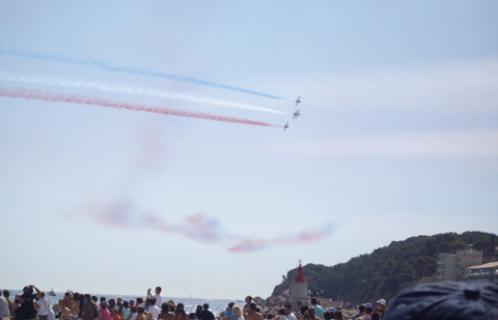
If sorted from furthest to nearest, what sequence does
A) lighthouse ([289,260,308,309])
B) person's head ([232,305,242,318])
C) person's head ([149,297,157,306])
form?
lighthouse ([289,260,308,309])
person's head ([149,297,157,306])
person's head ([232,305,242,318])

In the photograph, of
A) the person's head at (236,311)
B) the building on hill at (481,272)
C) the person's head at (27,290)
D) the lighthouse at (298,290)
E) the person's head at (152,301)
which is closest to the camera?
the person's head at (236,311)

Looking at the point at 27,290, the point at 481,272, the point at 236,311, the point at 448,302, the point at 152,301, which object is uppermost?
the point at 481,272

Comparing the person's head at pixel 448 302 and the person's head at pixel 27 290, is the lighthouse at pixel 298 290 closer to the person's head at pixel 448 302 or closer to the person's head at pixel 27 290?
the person's head at pixel 27 290

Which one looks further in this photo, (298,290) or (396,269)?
(396,269)

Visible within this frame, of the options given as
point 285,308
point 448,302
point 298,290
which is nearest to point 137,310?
point 285,308

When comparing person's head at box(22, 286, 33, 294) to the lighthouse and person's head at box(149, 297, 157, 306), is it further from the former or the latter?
the lighthouse

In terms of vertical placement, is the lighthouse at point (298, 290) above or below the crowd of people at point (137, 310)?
above

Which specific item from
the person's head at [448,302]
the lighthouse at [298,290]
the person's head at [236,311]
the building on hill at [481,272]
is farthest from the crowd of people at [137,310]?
the building on hill at [481,272]

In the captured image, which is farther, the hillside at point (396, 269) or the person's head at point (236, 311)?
the hillside at point (396, 269)

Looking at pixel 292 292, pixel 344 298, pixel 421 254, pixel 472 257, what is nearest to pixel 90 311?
pixel 292 292

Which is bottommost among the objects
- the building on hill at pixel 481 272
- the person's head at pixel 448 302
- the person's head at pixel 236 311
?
the person's head at pixel 448 302

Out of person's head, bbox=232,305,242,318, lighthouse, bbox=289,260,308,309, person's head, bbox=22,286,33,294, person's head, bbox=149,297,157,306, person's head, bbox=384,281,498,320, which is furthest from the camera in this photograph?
lighthouse, bbox=289,260,308,309

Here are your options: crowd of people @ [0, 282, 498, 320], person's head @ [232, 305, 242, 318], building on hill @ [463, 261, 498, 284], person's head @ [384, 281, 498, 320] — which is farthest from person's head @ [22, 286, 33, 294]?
building on hill @ [463, 261, 498, 284]

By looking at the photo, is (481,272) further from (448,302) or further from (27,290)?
(448,302)
